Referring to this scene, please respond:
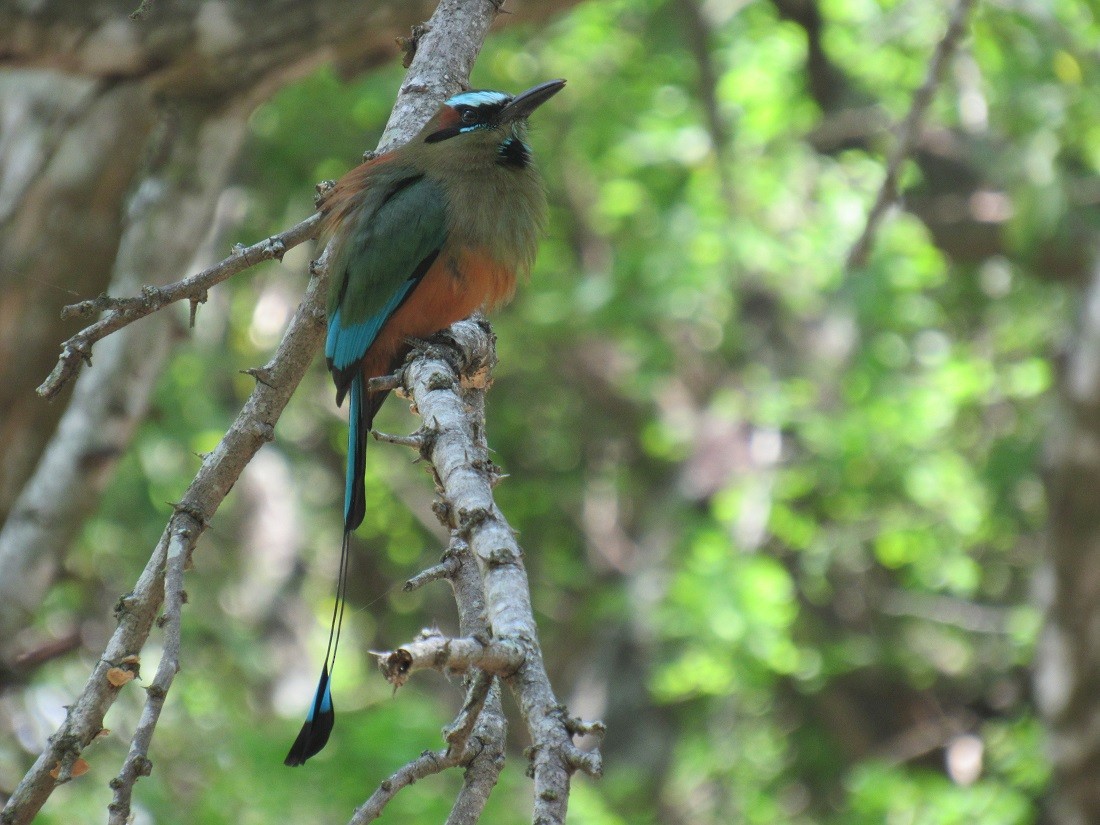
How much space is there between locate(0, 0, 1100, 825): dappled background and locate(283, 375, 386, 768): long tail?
3064 mm

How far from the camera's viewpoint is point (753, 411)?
28.4ft

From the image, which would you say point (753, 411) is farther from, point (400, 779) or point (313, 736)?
point (400, 779)

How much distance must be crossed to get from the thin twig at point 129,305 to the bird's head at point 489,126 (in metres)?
1.36

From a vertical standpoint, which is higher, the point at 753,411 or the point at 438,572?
the point at 438,572

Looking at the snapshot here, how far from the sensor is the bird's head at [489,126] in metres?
3.55

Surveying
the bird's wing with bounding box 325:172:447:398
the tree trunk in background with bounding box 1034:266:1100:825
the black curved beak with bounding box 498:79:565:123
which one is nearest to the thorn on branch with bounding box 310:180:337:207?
the bird's wing with bounding box 325:172:447:398

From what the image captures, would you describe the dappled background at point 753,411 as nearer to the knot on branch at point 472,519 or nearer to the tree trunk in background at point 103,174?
the tree trunk in background at point 103,174

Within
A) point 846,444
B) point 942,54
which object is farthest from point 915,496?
point 942,54

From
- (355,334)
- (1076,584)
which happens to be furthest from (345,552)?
(1076,584)

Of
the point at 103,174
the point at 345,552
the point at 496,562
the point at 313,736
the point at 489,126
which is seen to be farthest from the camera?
the point at 103,174

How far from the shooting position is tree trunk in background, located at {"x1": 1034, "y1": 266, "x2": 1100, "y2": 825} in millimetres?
5824

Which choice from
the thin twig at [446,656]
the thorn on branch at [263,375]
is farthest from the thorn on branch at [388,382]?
the thin twig at [446,656]

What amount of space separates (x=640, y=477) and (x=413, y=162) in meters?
8.42

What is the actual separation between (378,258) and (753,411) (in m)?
5.62
